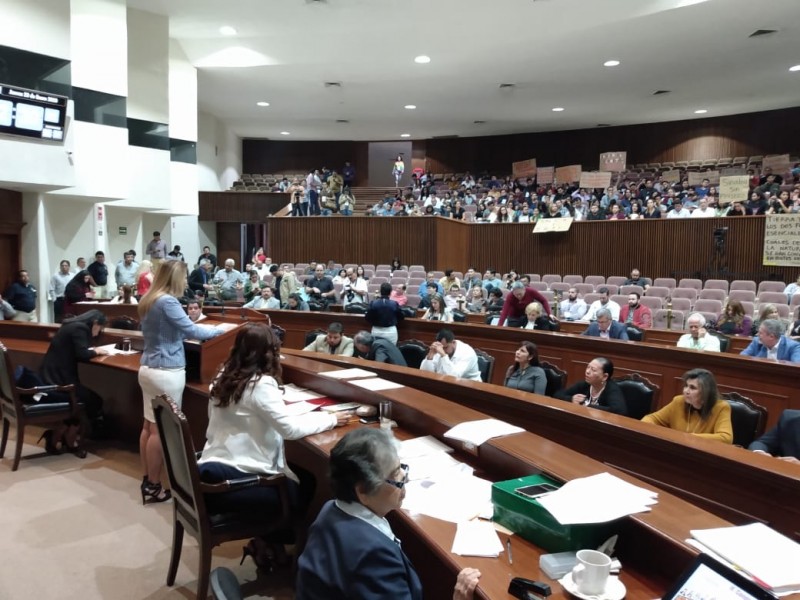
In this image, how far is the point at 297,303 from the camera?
8.66 metres

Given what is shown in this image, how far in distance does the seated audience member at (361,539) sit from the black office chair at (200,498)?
112 centimetres

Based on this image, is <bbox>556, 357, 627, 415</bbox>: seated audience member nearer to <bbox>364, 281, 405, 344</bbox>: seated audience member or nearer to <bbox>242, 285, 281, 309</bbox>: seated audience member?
<bbox>364, 281, 405, 344</bbox>: seated audience member

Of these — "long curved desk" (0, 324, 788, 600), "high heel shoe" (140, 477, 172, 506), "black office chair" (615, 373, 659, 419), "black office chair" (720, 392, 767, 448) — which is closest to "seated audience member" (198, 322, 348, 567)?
"long curved desk" (0, 324, 788, 600)

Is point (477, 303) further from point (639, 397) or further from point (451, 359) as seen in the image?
point (639, 397)

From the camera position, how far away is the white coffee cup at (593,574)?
1401 millimetres

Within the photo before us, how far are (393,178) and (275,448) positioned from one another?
20.8 meters

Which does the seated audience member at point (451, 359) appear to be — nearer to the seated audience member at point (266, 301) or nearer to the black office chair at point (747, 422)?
the black office chair at point (747, 422)

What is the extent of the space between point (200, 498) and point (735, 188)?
12759 mm

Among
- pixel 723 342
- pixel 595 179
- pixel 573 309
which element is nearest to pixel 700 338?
pixel 723 342

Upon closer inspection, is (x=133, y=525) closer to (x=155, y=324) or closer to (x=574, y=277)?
(x=155, y=324)

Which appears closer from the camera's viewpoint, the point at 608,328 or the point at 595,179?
the point at 608,328

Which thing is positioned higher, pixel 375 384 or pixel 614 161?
pixel 614 161

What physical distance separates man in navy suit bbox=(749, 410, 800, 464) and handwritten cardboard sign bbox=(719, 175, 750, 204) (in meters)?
10.7

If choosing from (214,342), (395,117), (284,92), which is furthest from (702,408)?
(395,117)
